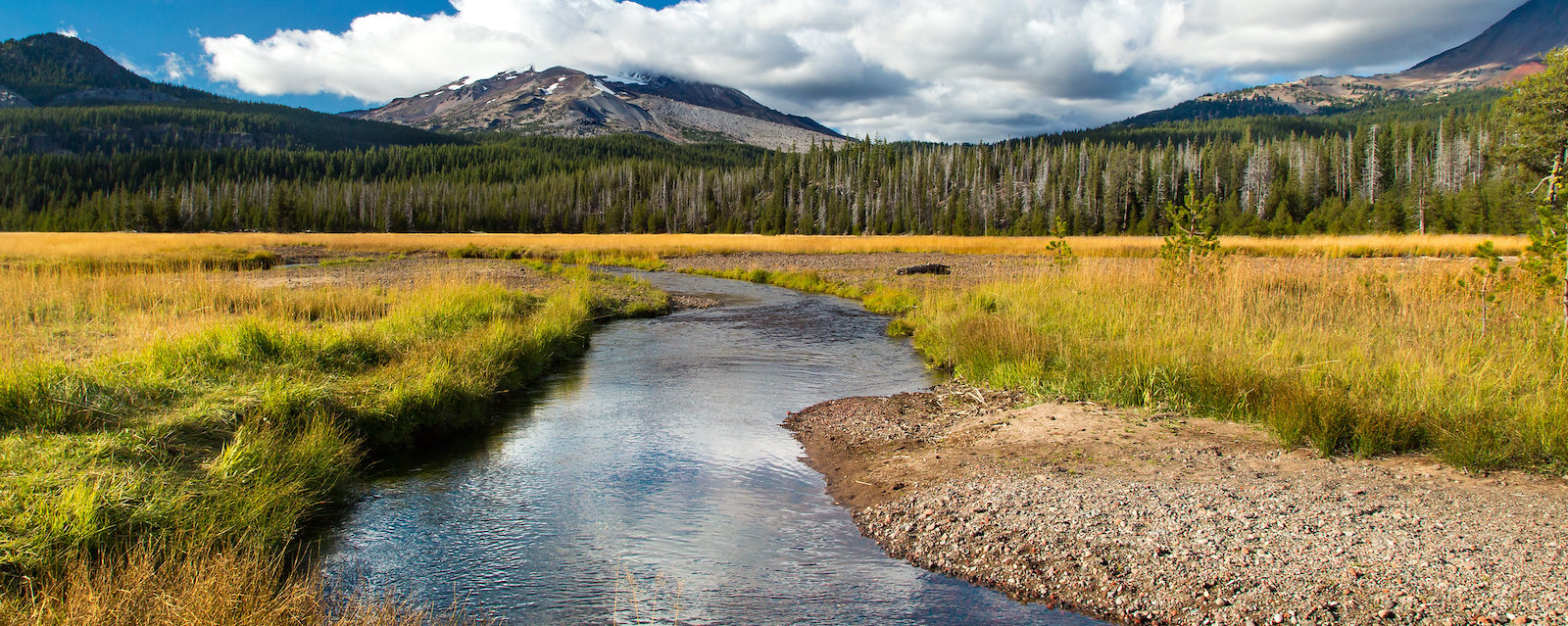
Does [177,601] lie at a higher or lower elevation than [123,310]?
lower

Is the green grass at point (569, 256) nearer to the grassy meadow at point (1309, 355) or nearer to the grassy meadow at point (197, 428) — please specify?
the grassy meadow at point (197, 428)

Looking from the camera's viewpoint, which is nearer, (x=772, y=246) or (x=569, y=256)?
(x=569, y=256)

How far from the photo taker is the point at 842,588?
596 cm

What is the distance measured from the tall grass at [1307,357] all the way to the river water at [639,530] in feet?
9.92

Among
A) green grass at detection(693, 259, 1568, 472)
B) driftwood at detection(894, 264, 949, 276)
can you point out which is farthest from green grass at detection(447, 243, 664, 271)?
green grass at detection(693, 259, 1568, 472)

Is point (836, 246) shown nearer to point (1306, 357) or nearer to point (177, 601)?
point (1306, 357)

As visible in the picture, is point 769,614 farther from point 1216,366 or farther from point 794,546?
point 1216,366

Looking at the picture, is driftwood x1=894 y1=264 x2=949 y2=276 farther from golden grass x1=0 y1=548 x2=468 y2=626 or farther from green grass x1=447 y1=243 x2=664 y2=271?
golden grass x1=0 y1=548 x2=468 y2=626

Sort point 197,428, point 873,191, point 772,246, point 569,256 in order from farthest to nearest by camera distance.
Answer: point 873,191 < point 772,246 < point 569,256 < point 197,428

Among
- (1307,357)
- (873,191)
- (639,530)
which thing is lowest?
(639,530)

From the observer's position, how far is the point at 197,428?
7746mm

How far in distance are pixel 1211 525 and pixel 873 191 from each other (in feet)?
365

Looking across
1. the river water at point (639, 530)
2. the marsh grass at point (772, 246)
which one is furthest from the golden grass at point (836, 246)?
the river water at point (639, 530)

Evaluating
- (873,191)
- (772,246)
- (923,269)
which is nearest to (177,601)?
(923,269)
